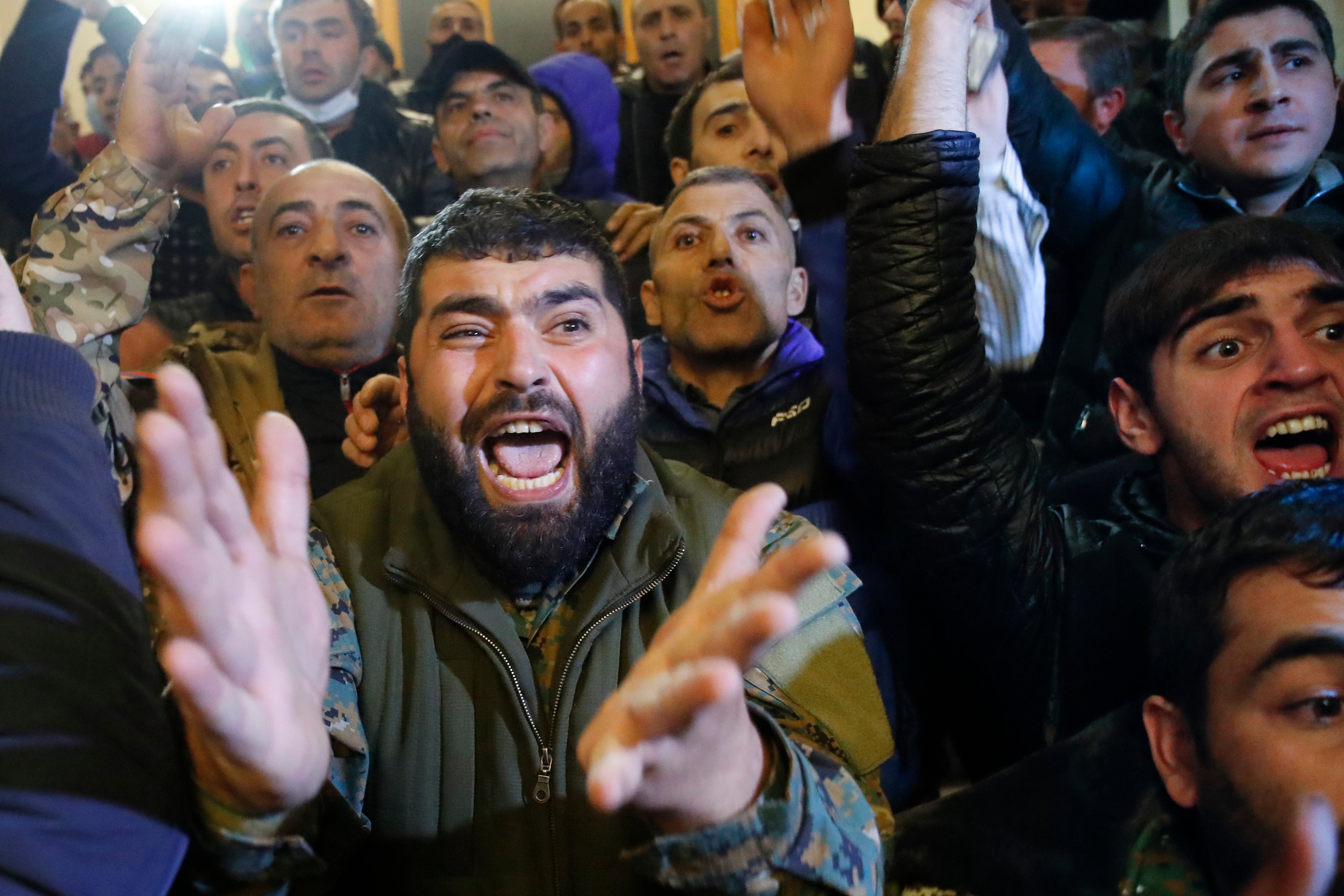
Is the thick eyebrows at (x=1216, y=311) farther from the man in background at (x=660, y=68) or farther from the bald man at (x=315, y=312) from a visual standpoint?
the man in background at (x=660, y=68)

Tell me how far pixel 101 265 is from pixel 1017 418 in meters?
1.62

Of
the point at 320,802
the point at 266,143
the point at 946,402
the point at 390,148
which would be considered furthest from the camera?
the point at 390,148

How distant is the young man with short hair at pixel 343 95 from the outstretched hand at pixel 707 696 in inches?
106

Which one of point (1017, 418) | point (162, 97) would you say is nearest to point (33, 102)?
point (162, 97)

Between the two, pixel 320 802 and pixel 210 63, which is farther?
pixel 210 63

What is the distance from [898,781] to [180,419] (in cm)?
140

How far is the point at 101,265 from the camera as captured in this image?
1.85 meters

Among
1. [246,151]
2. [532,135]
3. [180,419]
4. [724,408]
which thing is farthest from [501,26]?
[180,419]

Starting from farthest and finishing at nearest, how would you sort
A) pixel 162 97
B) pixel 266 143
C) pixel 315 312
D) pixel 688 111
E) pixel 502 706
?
1. pixel 688 111
2. pixel 266 143
3. pixel 315 312
4. pixel 162 97
5. pixel 502 706

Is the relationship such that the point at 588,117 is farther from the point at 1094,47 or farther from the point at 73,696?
the point at 73,696

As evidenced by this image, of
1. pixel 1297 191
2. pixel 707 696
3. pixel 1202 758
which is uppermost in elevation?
pixel 1297 191

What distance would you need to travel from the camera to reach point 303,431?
232 centimetres

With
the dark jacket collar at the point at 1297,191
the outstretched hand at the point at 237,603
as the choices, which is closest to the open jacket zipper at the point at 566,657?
the outstretched hand at the point at 237,603

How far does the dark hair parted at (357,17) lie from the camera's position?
3.46 meters
